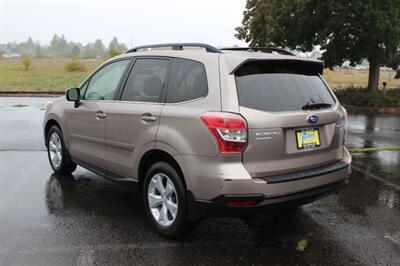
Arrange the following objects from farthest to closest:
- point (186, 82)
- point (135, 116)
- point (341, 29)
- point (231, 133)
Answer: point (341, 29) < point (135, 116) < point (186, 82) < point (231, 133)

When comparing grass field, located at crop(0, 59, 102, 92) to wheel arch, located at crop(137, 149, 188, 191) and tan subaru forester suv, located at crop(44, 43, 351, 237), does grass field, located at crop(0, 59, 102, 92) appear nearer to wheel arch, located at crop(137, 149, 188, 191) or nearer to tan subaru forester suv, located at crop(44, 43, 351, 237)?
tan subaru forester suv, located at crop(44, 43, 351, 237)

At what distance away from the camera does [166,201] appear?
4145 millimetres

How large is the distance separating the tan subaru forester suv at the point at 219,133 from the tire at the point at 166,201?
10mm

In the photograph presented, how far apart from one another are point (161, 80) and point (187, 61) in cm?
36

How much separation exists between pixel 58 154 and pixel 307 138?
12.6 ft

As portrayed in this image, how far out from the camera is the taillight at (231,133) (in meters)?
3.54

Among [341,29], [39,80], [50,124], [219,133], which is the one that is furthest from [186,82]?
[39,80]

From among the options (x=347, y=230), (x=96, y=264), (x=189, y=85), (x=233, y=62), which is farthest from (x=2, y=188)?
(x=347, y=230)

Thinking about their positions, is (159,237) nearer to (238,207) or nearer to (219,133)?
(238,207)

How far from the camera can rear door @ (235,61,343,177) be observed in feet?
11.9

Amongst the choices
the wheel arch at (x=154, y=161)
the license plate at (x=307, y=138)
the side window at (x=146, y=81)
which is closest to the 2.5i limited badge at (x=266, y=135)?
the license plate at (x=307, y=138)

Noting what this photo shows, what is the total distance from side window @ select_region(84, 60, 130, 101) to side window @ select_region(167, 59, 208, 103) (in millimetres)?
979

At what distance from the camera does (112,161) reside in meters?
4.86

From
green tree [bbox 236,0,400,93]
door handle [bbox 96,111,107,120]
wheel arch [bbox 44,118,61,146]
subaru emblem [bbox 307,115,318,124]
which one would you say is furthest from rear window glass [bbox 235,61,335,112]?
green tree [bbox 236,0,400,93]
